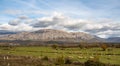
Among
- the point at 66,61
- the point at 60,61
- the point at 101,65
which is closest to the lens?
the point at 101,65

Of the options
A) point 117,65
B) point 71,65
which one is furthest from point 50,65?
point 117,65

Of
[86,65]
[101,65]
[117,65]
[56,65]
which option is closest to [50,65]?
[56,65]

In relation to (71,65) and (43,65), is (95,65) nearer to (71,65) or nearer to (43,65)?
(71,65)

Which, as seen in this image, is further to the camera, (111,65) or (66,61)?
(66,61)

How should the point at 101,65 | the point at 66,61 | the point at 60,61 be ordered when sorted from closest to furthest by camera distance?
1. the point at 101,65
2. the point at 60,61
3. the point at 66,61

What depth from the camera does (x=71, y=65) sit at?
164 feet

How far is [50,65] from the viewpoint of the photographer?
49.4m

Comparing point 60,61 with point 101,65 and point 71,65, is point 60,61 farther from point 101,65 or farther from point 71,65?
point 101,65

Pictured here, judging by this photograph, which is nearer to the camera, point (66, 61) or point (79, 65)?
point (79, 65)

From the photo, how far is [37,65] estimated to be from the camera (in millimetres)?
48938

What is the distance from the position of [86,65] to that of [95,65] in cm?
196

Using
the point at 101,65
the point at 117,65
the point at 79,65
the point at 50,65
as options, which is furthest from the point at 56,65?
the point at 117,65

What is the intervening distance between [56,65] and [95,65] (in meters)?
8.04

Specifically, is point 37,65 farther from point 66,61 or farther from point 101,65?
point 101,65
